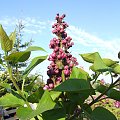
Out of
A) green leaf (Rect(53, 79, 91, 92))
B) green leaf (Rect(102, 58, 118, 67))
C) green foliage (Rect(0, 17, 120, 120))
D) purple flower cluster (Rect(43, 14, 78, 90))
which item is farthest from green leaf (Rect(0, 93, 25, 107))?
green leaf (Rect(102, 58, 118, 67))

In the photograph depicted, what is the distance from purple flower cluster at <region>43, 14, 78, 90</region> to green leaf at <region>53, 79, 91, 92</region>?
182mm

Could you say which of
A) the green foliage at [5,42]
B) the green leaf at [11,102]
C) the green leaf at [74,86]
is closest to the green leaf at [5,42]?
the green foliage at [5,42]

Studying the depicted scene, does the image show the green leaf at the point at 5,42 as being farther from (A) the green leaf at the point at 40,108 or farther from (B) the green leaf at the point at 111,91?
(B) the green leaf at the point at 111,91

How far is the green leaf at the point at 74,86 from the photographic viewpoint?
1.08m

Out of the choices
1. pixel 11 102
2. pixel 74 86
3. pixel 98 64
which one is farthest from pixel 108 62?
pixel 11 102

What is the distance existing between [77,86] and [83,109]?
0.42 ft

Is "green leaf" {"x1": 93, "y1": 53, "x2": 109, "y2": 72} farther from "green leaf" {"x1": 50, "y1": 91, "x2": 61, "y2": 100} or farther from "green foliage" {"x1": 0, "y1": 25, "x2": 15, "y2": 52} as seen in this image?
"green foliage" {"x1": 0, "y1": 25, "x2": 15, "y2": 52}

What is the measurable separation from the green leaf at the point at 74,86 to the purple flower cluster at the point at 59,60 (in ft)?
0.60

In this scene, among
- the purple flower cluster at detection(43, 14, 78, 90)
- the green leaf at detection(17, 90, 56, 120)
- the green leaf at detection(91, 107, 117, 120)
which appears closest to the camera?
the green leaf at detection(17, 90, 56, 120)

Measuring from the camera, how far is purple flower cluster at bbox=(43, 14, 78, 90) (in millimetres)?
1301

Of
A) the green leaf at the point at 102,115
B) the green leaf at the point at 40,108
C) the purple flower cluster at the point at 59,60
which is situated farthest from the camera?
the purple flower cluster at the point at 59,60

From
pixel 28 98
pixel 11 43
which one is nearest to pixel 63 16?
pixel 11 43

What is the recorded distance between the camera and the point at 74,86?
109 cm

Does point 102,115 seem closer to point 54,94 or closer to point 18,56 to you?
point 54,94
